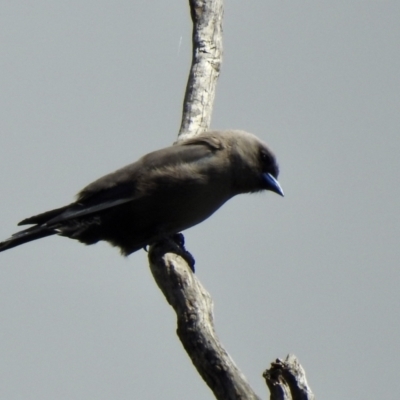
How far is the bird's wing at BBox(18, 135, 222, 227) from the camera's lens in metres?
6.62

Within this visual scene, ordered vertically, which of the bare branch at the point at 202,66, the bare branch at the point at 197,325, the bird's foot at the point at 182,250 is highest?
the bare branch at the point at 202,66

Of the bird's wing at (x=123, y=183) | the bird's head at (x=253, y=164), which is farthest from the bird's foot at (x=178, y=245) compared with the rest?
the bird's head at (x=253, y=164)

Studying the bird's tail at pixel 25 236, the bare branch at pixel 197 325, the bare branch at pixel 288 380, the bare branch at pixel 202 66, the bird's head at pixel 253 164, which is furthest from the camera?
the bare branch at pixel 202 66

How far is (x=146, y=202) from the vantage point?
263 inches

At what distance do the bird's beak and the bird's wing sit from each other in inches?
19.9

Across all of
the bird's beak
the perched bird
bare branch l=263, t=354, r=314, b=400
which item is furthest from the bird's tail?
bare branch l=263, t=354, r=314, b=400

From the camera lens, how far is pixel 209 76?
7547 mm

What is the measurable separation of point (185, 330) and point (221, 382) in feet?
1.64

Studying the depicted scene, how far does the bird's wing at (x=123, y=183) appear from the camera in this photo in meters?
6.62

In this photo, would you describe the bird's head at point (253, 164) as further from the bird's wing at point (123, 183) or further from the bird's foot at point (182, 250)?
the bird's foot at point (182, 250)

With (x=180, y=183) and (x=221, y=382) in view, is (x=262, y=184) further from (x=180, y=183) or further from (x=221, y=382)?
(x=221, y=382)

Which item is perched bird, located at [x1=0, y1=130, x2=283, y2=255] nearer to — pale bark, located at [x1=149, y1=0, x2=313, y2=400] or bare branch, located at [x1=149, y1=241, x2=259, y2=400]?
pale bark, located at [x1=149, y1=0, x2=313, y2=400]

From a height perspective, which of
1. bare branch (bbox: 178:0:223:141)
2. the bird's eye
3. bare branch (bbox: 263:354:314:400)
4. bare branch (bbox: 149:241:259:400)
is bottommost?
bare branch (bbox: 263:354:314:400)

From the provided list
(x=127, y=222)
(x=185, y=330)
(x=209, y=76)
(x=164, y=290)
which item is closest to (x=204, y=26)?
(x=209, y=76)
